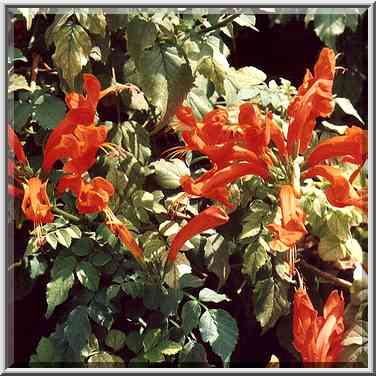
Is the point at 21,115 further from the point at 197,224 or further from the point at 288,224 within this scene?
the point at 288,224

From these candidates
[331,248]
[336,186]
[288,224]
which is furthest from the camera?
[331,248]

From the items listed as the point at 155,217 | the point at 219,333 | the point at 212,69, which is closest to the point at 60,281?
the point at 155,217

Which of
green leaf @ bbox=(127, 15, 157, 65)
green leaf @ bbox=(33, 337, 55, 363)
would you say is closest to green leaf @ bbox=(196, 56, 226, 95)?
green leaf @ bbox=(127, 15, 157, 65)

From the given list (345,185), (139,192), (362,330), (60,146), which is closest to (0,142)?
(60,146)

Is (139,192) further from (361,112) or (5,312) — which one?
(361,112)

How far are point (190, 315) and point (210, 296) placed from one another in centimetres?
7

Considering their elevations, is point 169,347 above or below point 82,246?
below

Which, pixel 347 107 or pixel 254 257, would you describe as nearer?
pixel 254 257

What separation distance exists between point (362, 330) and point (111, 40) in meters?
0.88

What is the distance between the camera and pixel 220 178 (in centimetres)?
203

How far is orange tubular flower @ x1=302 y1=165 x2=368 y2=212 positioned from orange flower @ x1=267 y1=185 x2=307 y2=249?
8cm

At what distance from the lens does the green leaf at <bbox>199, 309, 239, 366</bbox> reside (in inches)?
80.3

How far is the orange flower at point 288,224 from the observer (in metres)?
1.92

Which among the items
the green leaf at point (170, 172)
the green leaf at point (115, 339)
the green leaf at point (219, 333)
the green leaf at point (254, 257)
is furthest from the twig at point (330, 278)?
the green leaf at point (115, 339)
